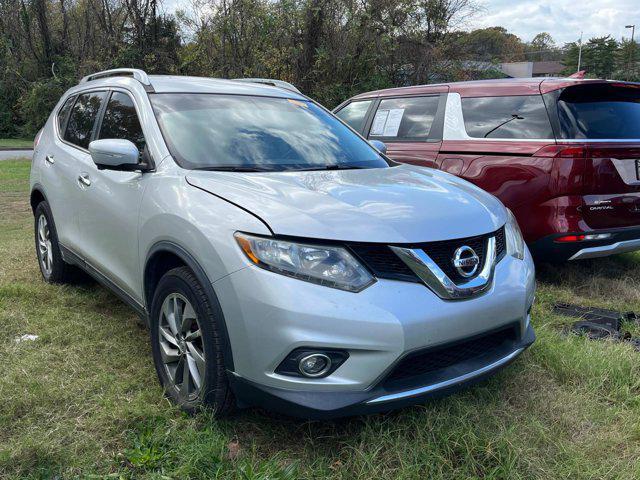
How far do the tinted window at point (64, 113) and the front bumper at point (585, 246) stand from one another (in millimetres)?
3827

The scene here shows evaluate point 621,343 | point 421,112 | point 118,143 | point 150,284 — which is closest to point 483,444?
point 621,343

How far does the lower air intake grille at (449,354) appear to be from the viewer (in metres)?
2.19

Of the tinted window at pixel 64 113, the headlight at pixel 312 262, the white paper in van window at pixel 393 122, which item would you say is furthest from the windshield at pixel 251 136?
the white paper in van window at pixel 393 122

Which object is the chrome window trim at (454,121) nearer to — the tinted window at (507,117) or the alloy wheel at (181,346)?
the tinted window at (507,117)

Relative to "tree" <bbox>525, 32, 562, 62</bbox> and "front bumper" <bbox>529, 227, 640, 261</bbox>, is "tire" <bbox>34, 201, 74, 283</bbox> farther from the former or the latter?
"tree" <bbox>525, 32, 562, 62</bbox>

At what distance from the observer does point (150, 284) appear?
9.22ft

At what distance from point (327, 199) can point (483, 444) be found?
4.12 feet

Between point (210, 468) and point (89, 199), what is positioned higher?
point (89, 199)

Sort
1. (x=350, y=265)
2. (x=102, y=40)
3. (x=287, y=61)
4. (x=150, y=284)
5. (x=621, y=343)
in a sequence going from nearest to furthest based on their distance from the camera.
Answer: (x=350, y=265) → (x=150, y=284) → (x=621, y=343) → (x=287, y=61) → (x=102, y=40)

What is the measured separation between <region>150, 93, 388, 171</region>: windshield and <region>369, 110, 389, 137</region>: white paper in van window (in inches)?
89.0

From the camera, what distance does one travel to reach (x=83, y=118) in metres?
4.04

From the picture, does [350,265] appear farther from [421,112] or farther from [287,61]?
[287,61]

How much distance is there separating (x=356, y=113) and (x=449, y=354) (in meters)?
4.45

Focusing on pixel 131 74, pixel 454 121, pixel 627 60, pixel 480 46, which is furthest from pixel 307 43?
pixel 627 60
